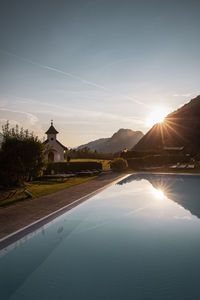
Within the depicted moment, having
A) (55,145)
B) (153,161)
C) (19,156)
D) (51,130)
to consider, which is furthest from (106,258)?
(51,130)

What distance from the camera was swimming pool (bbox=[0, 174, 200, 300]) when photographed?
12.8 ft

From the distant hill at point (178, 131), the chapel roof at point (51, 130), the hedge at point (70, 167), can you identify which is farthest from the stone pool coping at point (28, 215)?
the distant hill at point (178, 131)

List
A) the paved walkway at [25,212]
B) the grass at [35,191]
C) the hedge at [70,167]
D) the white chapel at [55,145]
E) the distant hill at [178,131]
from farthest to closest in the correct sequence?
the distant hill at [178,131] → the white chapel at [55,145] → the hedge at [70,167] → the grass at [35,191] → the paved walkway at [25,212]

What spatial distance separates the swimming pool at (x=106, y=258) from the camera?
12.8 feet

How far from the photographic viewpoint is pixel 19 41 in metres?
15.0

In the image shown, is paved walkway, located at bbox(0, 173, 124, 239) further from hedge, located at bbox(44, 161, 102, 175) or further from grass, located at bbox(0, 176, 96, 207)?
hedge, located at bbox(44, 161, 102, 175)

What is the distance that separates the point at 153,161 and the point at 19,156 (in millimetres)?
23157

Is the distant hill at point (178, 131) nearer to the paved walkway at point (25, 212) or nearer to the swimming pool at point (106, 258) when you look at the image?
the paved walkway at point (25, 212)

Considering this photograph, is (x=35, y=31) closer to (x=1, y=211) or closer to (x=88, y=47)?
(x=88, y=47)

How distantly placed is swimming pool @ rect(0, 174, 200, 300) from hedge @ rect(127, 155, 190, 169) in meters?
20.9

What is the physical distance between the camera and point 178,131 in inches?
4500

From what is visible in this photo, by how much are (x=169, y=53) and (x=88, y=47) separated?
21.9 ft

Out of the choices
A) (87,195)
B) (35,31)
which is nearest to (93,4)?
(35,31)

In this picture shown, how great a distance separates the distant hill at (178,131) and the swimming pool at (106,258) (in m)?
99.1
